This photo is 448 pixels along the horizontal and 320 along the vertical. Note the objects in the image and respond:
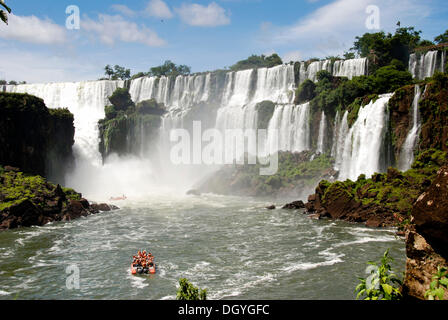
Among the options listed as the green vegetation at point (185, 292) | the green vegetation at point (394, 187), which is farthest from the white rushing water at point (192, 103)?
the green vegetation at point (185, 292)

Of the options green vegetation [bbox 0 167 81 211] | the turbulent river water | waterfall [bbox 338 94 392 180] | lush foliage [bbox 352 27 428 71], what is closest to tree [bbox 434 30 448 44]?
lush foliage [bbox 352 27 428 71]

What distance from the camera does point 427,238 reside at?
7816 mm

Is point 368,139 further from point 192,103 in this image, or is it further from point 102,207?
point 192,103

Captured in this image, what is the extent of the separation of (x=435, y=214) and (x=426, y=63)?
4892 centimetres

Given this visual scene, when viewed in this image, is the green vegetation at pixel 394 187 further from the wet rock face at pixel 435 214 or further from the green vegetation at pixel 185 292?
the green vegetation at pixel 185 292

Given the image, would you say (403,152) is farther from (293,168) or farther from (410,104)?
(293,168)

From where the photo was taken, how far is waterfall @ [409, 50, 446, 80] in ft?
158

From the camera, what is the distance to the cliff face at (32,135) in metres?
40.0

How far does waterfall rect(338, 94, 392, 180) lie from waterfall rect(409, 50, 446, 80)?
13440 mm

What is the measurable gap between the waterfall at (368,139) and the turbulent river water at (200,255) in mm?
9215

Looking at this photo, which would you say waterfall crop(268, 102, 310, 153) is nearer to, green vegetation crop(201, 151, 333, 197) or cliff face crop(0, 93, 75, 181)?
green vegetation crop(201, 151, 333, 197)

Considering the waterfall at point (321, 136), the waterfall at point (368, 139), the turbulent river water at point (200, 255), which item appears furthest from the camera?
the waterfall at point (321, 136)

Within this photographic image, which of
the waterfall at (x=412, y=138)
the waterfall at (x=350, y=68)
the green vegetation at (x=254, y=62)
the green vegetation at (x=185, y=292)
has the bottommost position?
the green vegetation at (x=185, y=292)

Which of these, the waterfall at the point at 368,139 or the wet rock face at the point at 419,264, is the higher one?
the waterfall at the point at 368,139
